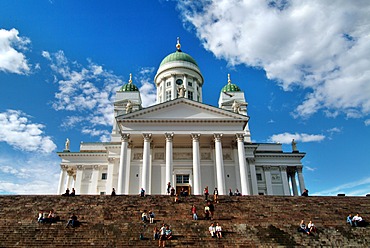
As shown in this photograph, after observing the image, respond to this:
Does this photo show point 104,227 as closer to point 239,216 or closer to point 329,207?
point 239,216

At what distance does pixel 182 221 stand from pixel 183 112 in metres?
15.1

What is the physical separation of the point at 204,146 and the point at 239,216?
14.5 metres

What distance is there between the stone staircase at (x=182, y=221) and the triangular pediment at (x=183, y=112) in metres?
10.3

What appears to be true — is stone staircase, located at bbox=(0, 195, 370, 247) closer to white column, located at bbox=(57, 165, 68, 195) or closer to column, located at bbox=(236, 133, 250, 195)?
column, located at bbox=(236, 133, 250, 195)

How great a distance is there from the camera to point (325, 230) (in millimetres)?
17828

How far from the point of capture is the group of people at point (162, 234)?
15.7 m

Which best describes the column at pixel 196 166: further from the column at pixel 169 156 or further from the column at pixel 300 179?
the column at pixel 300 179

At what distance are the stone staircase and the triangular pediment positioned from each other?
10337 millimetres

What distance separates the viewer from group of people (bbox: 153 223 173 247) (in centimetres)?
1567

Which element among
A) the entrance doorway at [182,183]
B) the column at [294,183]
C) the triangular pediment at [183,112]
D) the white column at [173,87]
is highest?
the white column at [173,87]

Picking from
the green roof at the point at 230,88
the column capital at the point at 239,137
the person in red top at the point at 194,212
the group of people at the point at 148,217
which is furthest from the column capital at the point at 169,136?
the green roof at the point at 230,88

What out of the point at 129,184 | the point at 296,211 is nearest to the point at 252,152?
the point at 129,184

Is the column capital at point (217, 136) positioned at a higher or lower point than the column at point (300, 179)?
higher

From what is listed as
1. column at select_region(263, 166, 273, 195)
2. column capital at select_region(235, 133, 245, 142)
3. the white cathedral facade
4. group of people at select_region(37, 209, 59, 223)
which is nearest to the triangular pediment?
the white cathedral facade
